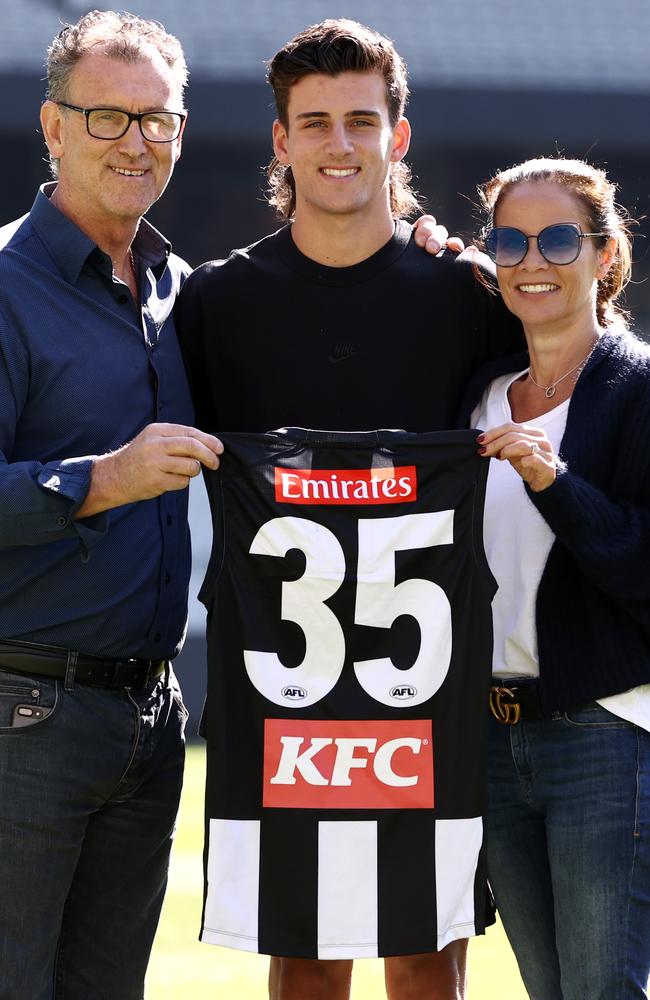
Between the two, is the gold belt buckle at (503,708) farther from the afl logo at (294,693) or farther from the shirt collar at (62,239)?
the shirt collar at (62,239)

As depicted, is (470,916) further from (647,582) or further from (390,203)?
(390,203)

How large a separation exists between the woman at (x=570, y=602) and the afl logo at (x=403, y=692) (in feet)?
0.55

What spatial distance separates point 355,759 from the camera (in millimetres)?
2693

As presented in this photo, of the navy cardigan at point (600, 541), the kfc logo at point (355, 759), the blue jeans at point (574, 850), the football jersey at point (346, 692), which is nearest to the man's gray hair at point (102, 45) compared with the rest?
the football jersey at point (346, 692)

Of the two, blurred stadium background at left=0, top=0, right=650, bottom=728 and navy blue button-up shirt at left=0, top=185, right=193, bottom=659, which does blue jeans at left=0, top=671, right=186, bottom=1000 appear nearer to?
navy blue button-up shirt at left=0, top=185, right=193, bottom=659

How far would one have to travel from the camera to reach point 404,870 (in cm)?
269

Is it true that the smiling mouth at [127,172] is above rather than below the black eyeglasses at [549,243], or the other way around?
above

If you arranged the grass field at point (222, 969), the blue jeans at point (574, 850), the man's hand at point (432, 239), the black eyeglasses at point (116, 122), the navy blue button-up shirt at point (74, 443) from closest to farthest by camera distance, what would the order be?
1. the blue jeans at point (574, 850)
2. the navy blue button-up shirt at point (74, 443)
3. the black eyeglasses at point (116, 122)
4. the man's hand at point (432, 239)
5. the grass field at point (222, 969)

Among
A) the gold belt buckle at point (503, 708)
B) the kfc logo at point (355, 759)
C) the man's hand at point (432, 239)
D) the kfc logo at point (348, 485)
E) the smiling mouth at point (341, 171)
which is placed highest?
the smiling mouth at point (341, 171)

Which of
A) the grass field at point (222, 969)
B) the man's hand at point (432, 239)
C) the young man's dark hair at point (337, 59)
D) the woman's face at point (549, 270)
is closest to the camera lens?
the woman's face at point (549, 270)

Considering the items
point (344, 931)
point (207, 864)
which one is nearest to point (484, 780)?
point (344, 931)

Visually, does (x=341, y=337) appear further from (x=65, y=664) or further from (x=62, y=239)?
(x=65, y=664)

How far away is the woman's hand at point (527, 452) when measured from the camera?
2.50m

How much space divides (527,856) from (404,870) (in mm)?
239
